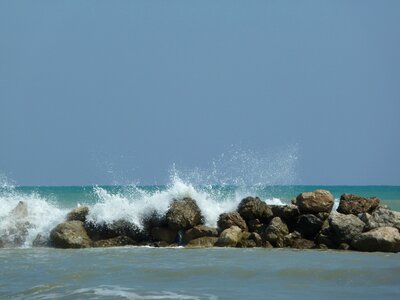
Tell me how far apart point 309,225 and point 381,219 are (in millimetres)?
1671

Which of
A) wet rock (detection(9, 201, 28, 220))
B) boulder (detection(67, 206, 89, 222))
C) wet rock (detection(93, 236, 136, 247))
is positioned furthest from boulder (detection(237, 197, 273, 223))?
wet rock (detection(9, 201, 28, 220))

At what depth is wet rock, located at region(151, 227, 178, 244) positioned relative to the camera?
17.4 meters

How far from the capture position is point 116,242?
17453mm

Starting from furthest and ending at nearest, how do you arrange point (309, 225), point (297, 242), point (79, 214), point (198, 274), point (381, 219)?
point (79, 214)
point (309, 225)
point (297, 242)
point (381, 219)
point (198, 274)

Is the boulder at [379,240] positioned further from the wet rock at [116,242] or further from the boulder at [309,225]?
the wet rock at [116,242]

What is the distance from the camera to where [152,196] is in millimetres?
18938

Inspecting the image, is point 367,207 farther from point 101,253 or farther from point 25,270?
point 25,270

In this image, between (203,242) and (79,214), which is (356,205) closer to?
(203,242)

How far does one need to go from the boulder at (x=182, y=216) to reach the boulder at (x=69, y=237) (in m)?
2.03

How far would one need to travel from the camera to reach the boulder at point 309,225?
1684 cm

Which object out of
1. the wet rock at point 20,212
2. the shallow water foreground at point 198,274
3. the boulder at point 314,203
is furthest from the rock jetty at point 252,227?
the wet rock at point 20,212

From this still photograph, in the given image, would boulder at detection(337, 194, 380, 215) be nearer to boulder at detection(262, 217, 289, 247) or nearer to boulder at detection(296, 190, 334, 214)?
boulder at detection(296, 190, 334, 214)

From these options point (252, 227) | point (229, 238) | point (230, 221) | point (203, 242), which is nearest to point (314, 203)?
point (252, 227)

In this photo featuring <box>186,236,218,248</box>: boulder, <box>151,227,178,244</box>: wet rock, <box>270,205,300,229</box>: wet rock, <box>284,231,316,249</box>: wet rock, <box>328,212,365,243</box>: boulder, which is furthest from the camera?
<box>151,227,178,244</box>: wet rock
